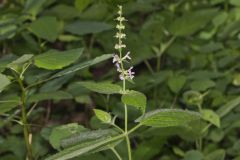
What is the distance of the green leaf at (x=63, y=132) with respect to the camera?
0.95 m

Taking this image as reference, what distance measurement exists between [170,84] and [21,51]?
52 centimetres

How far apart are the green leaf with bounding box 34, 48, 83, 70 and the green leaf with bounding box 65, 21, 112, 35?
1.58 feet

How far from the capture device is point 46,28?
128 centimetres

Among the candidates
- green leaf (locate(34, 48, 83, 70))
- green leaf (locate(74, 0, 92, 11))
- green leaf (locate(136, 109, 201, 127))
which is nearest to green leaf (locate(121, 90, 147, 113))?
green leaf (locate(136, 109, 201, 127))

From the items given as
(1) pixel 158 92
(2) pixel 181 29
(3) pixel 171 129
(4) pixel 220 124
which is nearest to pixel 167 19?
(2) pixel 181 29

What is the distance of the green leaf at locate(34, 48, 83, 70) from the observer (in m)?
0.81

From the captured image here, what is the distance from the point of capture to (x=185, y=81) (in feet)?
4.61

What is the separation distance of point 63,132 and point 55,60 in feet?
0.63

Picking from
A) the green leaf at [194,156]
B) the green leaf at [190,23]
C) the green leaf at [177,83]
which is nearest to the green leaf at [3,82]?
the green leaf at [194,156]

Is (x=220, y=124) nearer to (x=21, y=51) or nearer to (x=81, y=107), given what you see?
(x=21, y=51)

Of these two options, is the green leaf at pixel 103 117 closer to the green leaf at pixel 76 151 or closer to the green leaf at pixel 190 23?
the green leaf at pixel 76 151

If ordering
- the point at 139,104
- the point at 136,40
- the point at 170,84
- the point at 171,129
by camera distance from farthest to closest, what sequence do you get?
the point at 136,40 → the point at 170,84 → the point at 171,129 → the point at 139,104

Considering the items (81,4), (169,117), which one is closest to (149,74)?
(81,4)

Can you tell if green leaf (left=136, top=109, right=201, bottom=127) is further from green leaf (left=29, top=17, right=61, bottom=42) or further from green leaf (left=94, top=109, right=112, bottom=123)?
green leaf (left=29, top=17, right=61, bottom=42)
